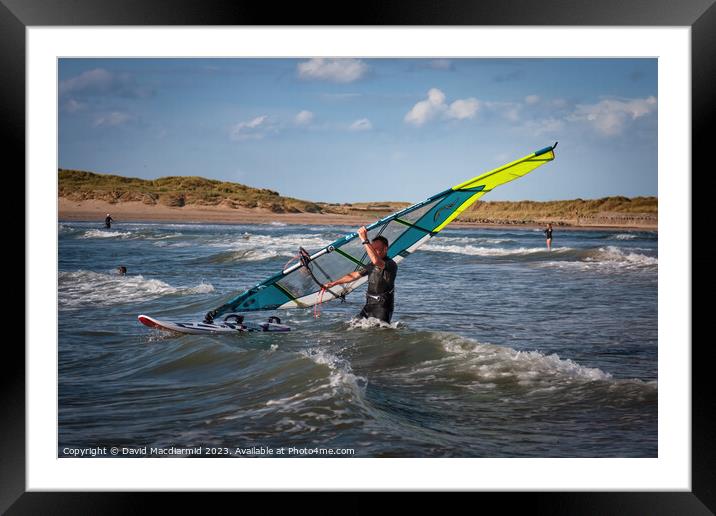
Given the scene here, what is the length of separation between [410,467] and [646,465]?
1.29 metres

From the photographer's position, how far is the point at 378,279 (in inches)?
185

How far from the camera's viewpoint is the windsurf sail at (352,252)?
4.45 m

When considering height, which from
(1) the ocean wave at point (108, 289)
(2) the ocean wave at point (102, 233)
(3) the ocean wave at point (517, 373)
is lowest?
(3) the ocean wave at point (517, 373)

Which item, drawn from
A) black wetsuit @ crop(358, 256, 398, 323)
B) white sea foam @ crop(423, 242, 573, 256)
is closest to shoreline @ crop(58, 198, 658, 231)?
white sea foam @ crop(423, 242, 573, 256)

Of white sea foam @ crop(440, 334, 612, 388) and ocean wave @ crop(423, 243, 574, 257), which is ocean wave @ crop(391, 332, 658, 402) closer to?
white sea foam @ crop(440, 334, 612, 388)

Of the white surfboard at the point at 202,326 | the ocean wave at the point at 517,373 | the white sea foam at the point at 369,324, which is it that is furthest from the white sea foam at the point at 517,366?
the white surfboard at the point at 202,326

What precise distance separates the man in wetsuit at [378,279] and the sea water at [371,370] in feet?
0.54

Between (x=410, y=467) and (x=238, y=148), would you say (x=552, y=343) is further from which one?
(x=238, y=148)

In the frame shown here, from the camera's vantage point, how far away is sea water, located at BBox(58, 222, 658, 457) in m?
3.44

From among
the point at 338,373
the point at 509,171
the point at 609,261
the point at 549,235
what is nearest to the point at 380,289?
the point at 338,373

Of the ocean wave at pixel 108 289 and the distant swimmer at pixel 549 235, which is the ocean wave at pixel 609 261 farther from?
the ocean wave at pixel 108 289

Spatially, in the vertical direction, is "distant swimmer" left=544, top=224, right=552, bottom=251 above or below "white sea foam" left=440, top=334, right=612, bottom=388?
above

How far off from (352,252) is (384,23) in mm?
1869
